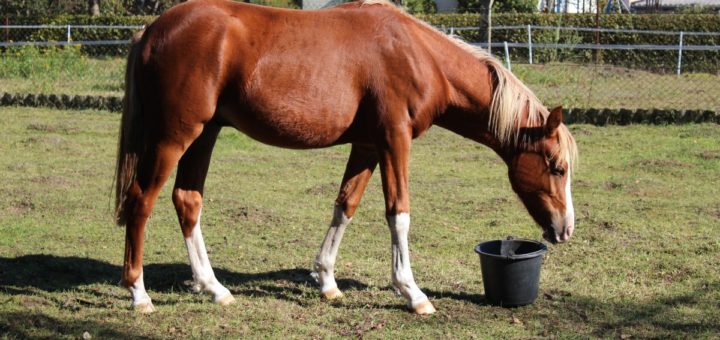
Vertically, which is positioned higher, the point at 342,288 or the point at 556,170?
the point at 556,170

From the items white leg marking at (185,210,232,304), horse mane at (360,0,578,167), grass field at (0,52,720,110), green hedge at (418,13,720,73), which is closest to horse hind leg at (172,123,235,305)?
white leg marking at (185,210,232,304)

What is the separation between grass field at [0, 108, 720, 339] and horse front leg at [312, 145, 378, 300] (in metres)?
0.17

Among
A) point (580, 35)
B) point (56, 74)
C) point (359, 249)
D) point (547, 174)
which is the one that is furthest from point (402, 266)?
point (580, 35)

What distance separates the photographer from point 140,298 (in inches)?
196

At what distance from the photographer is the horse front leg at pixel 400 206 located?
4.97 m

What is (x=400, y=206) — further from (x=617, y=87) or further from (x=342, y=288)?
(x=617, y=87)

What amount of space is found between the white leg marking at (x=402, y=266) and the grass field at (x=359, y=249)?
5.1 inches

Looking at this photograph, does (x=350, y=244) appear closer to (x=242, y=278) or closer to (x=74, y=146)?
(x=242, y=278)

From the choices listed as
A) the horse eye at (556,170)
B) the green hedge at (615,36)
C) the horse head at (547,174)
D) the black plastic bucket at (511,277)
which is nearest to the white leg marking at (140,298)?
the black plastic bucket at (511,277)

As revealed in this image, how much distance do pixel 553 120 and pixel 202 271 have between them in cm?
240

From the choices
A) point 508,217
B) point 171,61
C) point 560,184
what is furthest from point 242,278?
point 508,217

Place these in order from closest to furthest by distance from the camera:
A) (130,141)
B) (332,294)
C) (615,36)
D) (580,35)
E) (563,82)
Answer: (130,141), (332,294), (563,82), (580,35), (615,36)

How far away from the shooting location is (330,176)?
376 inches

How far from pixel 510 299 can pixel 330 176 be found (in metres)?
4.69
